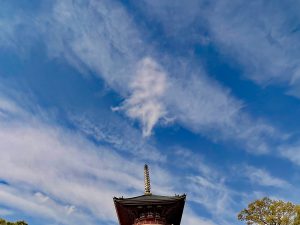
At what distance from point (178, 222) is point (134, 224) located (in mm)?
5763

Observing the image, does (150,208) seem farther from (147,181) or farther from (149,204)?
(147,181)

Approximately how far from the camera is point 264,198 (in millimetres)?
28641

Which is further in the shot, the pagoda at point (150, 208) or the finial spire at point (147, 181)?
the finial spire at point (147, 181)

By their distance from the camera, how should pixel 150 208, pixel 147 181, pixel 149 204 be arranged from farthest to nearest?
pixel 147 181 → pixel 150 208 → pixel 149 204

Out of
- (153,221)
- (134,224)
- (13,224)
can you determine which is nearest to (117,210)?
(134,224)

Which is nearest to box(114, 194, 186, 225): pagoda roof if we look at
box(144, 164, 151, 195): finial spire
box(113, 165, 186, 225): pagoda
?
box(113, 165, 186, 225): pagoda

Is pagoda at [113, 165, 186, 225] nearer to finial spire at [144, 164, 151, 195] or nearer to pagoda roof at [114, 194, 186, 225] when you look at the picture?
pagoda roof at [114, 194, 186, 225]

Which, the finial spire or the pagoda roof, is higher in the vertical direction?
the finial spire

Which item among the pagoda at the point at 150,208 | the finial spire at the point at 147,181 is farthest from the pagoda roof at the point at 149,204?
the finial spire at the point at 147,181

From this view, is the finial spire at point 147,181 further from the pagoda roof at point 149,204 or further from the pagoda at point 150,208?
the pagoda at point 150,208

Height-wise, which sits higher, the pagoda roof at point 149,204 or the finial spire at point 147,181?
the finial spire at point 147,181

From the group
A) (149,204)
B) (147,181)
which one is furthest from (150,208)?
→ (147,181)

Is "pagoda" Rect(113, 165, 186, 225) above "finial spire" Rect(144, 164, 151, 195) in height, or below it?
below

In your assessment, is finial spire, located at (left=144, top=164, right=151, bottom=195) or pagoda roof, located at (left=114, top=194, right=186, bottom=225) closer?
pagoda roof, located at (left=114, top=194, right=186, bottom=225)
